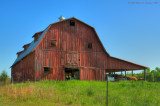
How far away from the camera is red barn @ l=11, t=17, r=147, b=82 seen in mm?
23094

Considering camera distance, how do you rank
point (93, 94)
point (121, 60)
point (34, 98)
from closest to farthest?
point (34, 98) → point (93, 94) → point (121, 60)

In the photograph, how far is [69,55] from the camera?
24125 millimetres

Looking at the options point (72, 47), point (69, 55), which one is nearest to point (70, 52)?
point (69, 55)

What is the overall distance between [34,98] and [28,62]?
15339 mm

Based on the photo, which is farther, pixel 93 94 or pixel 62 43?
pixel 62 43

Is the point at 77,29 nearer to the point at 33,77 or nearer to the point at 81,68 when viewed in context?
the point at 81,68

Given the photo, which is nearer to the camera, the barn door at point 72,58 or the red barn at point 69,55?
the red barn at point 69,55

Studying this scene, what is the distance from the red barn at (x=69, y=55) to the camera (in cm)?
2309

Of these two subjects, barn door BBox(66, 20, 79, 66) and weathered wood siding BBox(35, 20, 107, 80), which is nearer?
weathered wood siding BBox(35, 20, 107, 80)

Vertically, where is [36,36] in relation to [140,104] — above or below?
above

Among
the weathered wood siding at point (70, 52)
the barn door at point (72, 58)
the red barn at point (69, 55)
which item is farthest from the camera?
the barn door at point (72, 58)

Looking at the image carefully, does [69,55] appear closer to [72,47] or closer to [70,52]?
[70,52]

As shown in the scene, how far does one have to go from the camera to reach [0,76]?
1192 inches

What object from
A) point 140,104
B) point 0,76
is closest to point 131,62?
point 140,104
